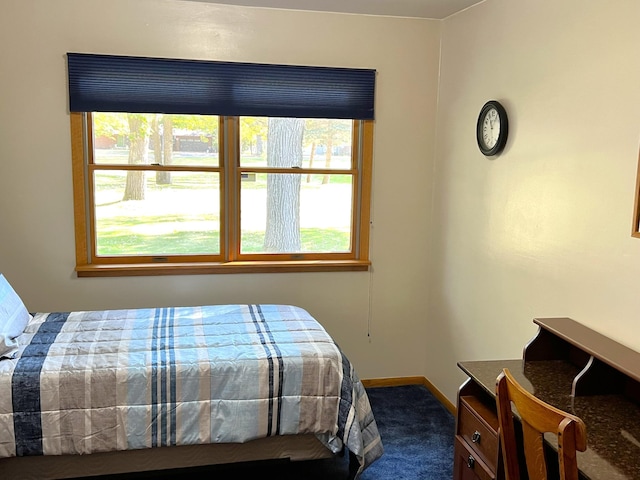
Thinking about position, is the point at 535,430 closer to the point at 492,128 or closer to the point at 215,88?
the point at 492,128

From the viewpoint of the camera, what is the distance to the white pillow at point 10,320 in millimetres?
2465

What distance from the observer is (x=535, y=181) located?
274 centimetres

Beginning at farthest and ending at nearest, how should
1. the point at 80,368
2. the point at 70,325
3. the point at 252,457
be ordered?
1. the point at 70,325
2. the point at 252,457
3. the point at 80,368

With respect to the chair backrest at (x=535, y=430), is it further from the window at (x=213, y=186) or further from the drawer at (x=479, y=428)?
the window at (x=213, y=186)

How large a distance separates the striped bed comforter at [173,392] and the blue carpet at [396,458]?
25 cm

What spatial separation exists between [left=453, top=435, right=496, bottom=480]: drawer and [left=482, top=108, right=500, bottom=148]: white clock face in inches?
60.9

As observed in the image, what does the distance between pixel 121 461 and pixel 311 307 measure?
5.50ft

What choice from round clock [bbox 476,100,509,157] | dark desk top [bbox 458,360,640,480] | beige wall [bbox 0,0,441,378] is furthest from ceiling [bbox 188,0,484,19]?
dark desk top [bbox 458,360,640,480]

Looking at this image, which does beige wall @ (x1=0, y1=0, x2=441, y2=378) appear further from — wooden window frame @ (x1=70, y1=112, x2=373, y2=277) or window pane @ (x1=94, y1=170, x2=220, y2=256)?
window pane @ (x1=94, y1=170, x2=220, y2=256)

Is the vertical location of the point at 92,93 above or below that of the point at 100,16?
below

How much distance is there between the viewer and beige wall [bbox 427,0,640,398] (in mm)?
2203

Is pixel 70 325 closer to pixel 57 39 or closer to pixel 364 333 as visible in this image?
pixel 57 39

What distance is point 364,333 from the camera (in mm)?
3949

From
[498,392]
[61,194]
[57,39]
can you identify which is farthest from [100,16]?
[498,392]
